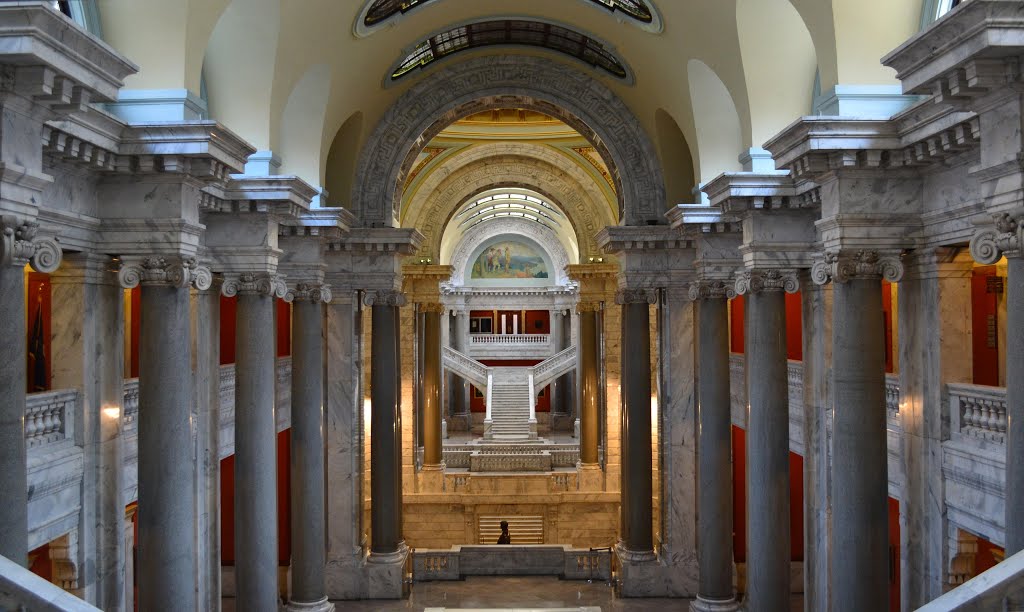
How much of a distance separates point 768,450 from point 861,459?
2.93 m

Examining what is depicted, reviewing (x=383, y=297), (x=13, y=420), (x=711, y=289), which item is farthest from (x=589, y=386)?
(x=13, y=420)

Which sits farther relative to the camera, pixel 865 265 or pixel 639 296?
pixel 639 296

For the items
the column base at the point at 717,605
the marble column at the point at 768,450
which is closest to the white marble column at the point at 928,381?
the marble column at the point at 768,450

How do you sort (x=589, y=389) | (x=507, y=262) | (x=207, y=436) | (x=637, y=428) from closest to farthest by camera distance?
(x=207, y=436)
(x=637, y=428)
(x=589, y=389)
(x=507, y=262)

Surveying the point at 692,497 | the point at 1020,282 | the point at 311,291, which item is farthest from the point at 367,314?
the point at 1020,282

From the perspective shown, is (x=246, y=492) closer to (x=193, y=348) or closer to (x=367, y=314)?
(x=193, y=348)

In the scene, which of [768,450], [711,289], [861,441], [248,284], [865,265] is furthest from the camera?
[711,289]

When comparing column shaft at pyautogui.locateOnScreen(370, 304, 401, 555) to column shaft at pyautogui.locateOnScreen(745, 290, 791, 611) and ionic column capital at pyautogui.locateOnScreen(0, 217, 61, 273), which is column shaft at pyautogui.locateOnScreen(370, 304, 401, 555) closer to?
column shaft at pyautogui.locateOnScreen(745, 290, 791, 611)

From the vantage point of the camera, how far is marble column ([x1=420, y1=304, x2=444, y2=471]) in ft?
92.9

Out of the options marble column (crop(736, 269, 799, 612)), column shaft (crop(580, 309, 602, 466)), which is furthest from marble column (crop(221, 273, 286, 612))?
column shaft (crop(580, 309, 602, 466))

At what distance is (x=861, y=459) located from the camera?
843 cm

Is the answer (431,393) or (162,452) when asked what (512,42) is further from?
(431,393)

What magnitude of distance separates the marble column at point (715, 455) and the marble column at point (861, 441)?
5.51 m

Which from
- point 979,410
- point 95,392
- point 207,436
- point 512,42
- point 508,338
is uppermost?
point 512,42
